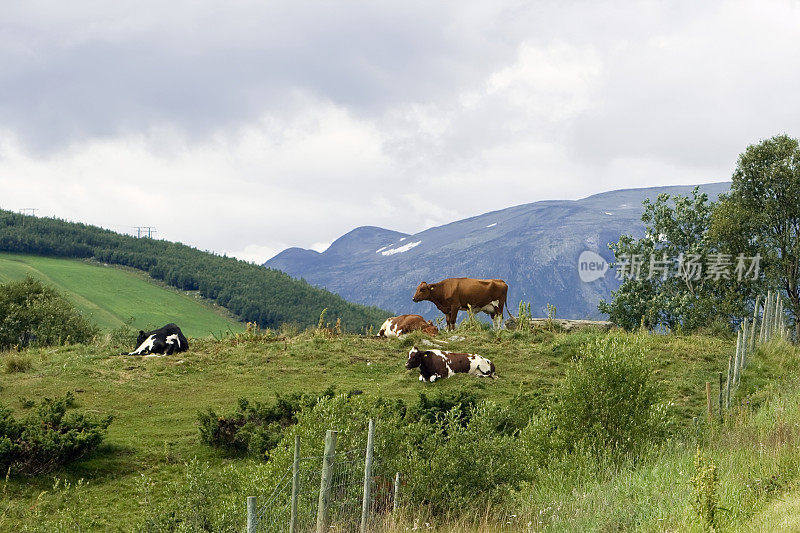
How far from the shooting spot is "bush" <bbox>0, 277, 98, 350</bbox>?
3847cm

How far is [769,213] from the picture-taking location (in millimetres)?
43969

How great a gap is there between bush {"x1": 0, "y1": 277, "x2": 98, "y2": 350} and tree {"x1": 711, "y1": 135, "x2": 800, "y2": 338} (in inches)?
1490

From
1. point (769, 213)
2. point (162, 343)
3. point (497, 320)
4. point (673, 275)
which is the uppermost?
point (769, 213)

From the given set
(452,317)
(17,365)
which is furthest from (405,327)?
(17,365)

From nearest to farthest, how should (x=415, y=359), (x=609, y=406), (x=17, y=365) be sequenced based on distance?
1. (x=609, y=406)
2. (x=415, y=359)
3. (x=17, y=365)

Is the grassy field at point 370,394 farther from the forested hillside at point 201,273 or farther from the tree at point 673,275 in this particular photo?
the forested hillside at point 201,273

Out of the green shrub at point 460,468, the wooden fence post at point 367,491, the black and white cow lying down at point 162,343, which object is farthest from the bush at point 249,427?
the black and white cow lying down at point 162,343

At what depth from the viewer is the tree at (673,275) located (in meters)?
46.3

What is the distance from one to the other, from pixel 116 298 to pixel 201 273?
1786 inches

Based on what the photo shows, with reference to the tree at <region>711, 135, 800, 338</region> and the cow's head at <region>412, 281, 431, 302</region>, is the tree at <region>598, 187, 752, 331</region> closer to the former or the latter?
the tree at <region>711, 135, 800, 338</region>

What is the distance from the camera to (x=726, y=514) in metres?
8.80

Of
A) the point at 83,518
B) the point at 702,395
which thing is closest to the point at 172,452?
the point at 83,518

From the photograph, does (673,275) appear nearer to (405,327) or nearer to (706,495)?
(405,327)

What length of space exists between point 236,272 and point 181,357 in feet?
530
